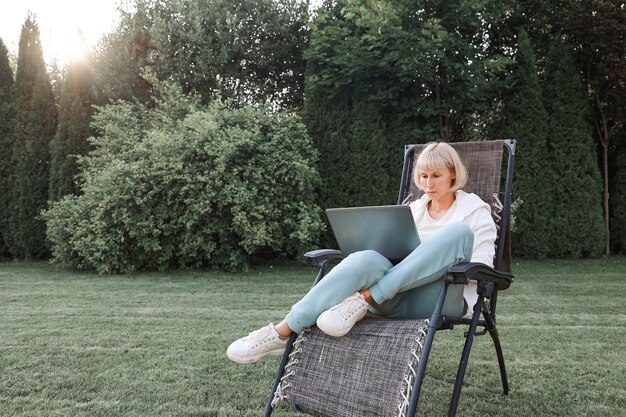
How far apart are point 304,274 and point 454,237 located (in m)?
5.02

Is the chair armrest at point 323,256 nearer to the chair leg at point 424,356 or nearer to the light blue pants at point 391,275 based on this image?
the light blue pants at point 391,275

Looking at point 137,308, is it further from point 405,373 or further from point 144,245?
point 405,373

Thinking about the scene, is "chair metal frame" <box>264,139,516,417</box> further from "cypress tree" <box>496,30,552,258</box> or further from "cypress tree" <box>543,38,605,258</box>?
"cypress tree" <box>543,38,605,258</box>

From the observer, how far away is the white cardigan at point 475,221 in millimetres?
2377

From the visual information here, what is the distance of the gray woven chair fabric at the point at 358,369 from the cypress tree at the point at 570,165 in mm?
6982

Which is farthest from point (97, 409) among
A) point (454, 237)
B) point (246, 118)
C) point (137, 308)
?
point (246, 118)

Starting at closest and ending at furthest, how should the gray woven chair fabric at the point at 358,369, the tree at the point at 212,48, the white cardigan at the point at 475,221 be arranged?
the gray woven chair fabric at the point at 358,369, the white cardigan at the point at 475,221, the tree at the point at 212,48

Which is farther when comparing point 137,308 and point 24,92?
point 24,92

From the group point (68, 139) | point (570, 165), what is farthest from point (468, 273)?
point (68, 139)

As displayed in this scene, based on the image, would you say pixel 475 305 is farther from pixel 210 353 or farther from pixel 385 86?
pixel 385 86

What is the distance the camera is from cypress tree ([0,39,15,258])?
8938 mm

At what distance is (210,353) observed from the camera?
3221mm

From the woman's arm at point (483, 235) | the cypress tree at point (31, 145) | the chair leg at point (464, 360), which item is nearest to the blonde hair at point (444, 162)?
the woman's arm at point (483, 235)

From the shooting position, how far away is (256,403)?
245 centimetres
